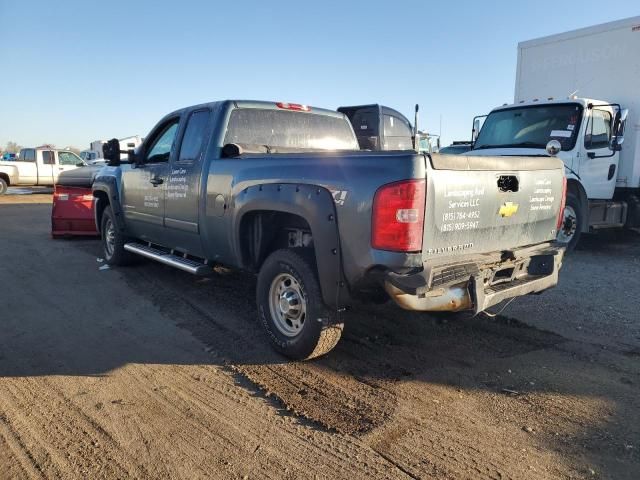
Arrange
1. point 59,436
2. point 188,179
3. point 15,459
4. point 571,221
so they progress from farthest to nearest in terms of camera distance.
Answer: point 571,221, point 188,179, point 59,436, point 15,459

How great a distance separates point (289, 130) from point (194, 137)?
1.01 metres

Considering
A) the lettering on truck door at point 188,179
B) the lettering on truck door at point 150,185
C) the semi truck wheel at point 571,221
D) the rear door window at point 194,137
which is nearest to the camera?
the lettering on truck door at point 188,179

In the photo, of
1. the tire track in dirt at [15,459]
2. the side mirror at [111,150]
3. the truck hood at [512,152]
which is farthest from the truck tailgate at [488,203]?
the side mirror at [111,150]

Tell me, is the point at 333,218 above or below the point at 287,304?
above

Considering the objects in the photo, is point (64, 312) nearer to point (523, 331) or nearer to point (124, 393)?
point (124, 393)

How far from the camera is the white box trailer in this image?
350 inches

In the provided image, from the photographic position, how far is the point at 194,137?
5332 millimetres

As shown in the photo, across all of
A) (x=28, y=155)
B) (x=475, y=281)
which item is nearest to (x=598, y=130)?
(x=475, y=281)

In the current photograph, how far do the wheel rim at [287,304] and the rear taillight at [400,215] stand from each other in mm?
973

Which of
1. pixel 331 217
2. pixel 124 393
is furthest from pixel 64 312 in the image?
pixel 331 217

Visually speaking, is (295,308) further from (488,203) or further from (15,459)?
(15,459)

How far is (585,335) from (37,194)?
2334 cm

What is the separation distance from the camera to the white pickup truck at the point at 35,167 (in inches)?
842

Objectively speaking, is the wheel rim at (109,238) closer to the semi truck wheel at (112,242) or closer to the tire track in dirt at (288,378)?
the semi truck wheel at (112,242)
